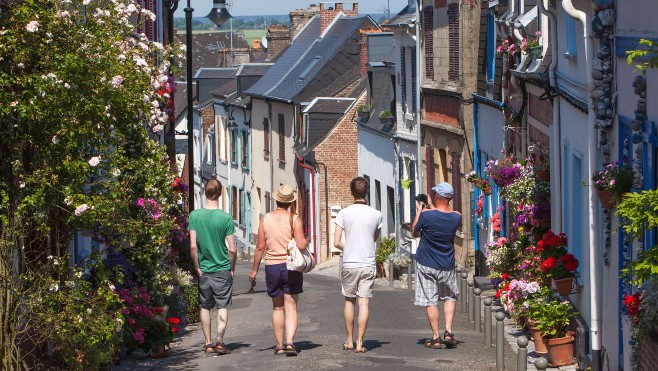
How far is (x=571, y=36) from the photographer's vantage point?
12.6 metres

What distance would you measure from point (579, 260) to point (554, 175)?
6.14 ft

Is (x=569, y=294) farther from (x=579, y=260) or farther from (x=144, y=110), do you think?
(x=144, y=110)

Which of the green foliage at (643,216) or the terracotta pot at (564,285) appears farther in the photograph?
the terracotta pot at (564,285)

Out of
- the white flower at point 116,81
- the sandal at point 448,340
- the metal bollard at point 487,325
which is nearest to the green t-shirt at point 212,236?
the sandal at point 448,340

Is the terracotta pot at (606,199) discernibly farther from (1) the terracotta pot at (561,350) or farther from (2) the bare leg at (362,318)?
(2) the bare leg at (362,318)

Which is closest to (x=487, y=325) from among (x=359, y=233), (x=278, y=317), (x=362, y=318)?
(x=362, y=318)

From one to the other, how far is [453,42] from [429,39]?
6.27ft

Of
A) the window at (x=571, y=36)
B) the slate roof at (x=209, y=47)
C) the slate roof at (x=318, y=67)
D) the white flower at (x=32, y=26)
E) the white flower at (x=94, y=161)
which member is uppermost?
the slate roof at (x=209, y=47)

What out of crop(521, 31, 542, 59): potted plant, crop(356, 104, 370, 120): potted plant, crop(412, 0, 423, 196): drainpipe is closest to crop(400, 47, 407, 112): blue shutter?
crop(412, 0, 423, 196): drainpipe

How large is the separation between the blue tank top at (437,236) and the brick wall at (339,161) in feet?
79.7

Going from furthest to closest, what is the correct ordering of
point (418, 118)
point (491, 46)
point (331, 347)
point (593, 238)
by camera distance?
point (418, 118), point (491, 46), point (331, 347), point (593, 238)

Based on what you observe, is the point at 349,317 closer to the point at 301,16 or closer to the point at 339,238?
the point at 339,238

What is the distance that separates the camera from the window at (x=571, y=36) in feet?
40.6

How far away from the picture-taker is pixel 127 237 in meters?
9.50
